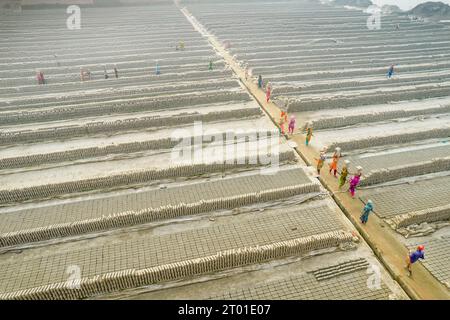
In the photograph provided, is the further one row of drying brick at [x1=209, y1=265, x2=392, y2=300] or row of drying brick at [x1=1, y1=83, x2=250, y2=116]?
row of drying brick at [x1=1, y1=83, x2=250, y2=116]

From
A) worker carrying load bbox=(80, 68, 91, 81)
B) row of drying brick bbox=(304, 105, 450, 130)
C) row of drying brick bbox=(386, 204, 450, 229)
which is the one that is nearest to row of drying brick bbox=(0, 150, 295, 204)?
row of drying brick bbox=(304, 105, 450, 130)

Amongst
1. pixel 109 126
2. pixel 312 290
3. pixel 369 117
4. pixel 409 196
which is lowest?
pixel 312 290

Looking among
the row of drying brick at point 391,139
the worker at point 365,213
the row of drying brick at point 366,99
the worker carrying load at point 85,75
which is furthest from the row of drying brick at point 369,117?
the worker carrying load at point 85,75

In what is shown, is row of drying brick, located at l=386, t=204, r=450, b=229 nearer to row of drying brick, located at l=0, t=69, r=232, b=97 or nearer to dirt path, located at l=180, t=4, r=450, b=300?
dirt path, located at l=180, t=4, r=450, b=300

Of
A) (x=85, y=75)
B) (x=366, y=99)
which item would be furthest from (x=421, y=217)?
(x=85, y=75)

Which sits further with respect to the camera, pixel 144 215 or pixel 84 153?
pixel 84 153

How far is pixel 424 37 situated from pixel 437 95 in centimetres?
1494

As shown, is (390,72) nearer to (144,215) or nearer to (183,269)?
(144,215)

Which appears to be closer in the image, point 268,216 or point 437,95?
point 268,216

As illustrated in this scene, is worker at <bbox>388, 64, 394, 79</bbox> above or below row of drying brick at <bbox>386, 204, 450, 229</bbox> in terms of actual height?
above

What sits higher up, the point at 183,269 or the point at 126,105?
the point at 126,105

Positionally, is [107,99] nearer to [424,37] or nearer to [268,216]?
[268,216]

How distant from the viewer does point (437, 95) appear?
17922mm
